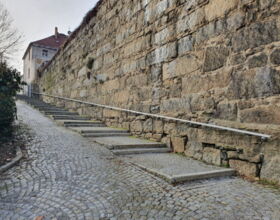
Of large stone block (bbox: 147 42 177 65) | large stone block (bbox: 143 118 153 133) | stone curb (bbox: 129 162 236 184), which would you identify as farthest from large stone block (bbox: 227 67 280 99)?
large stone block (bbox: 143 118 153 133)

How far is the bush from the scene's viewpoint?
4.65 meters

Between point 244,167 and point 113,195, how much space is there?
70.6 inches

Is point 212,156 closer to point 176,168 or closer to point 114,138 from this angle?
point 176,168

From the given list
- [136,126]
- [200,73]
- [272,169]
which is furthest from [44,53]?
[272,169]

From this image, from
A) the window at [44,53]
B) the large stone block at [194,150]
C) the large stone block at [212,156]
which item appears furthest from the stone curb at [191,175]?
the window at [44,53]

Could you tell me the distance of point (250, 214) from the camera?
2094 mm

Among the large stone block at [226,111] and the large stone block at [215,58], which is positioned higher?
the large stone block at [215,58]

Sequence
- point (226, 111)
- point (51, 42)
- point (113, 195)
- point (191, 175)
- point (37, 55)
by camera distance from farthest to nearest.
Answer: point (51, 42), point (37, 55), point (226, 111), point (191, 175), point (113, 195)

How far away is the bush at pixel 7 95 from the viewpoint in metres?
4.65

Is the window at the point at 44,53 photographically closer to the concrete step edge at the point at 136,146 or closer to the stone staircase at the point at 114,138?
the stone staircase at the point at 114,138

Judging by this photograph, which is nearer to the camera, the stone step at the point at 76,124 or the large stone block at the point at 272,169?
the large stone block at the point at 272,169

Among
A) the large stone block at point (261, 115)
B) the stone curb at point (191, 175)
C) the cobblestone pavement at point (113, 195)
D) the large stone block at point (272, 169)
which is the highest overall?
the large stone block at point (261, 115)

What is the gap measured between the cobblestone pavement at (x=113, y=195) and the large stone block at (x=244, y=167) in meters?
0.17

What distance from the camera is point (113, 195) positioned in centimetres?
246
